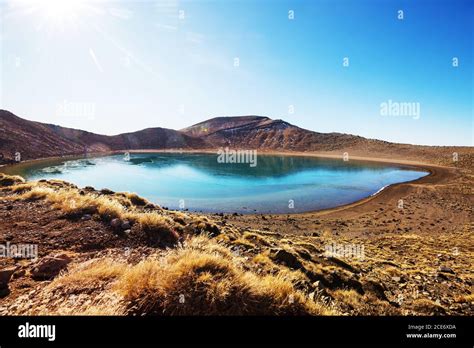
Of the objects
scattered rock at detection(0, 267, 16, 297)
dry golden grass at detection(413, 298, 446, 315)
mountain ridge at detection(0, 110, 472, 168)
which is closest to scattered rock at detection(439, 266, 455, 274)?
dry golden grass at detection(413, 298, 446, 315)

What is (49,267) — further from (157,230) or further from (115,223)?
(157,230)

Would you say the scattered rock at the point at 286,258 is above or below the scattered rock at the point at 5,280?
below

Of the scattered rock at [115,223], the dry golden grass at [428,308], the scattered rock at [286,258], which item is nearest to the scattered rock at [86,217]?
the scattered rock at [115,223]

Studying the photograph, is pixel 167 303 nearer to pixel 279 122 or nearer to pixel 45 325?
pixel 45 325

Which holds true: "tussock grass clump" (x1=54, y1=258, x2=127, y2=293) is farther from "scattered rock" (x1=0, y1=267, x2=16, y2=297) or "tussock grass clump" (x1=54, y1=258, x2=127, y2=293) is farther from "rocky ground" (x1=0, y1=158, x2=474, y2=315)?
"scattered rock" (x1=0, y1=267, x2=16, y2=297)

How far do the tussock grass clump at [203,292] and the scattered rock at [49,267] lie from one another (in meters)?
1.98

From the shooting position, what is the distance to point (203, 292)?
3.25 m

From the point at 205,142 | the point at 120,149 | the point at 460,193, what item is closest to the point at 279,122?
the point at 205,142

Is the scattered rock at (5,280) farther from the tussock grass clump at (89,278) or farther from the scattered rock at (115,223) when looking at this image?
the scattered rock at (115,223)

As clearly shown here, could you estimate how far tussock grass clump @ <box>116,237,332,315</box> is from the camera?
302cm

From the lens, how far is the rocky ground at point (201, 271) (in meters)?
3.21

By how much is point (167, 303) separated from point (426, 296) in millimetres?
7474

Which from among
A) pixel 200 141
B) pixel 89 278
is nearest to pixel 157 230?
pixel 89 278

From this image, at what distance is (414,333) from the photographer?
9.91 ft
